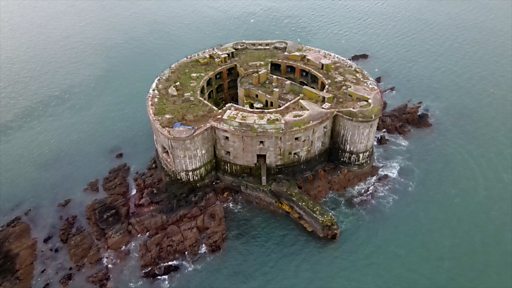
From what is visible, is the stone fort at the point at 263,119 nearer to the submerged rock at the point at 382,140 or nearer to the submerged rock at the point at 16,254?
the submerged rock at the point at 382,140

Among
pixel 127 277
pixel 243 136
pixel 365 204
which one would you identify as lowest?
pixel 127 277

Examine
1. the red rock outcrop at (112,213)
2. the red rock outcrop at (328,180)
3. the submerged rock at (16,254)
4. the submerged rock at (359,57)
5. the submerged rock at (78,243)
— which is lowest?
the submerged rock at (16,254)

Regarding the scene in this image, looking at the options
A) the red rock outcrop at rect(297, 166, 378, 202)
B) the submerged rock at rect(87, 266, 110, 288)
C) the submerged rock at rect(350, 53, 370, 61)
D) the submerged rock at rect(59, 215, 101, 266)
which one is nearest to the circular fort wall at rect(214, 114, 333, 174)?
the red rock outcrop at rect(297, 166, 378, 202)

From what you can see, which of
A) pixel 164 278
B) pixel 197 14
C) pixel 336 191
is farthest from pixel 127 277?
pixel 197 14

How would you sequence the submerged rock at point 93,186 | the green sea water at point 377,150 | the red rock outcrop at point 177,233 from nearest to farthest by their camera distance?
the green sea water at point 377,150 → the red rock outcrop at point 177,233 → the submerged rock at point 93,186

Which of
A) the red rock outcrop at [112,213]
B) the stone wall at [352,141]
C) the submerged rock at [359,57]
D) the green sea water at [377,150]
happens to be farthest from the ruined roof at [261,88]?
the submerged rock at [359,57]

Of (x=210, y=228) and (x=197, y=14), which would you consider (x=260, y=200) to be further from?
(x=197, y=14)

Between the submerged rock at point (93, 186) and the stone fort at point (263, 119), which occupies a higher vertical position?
the stone fort at point (263, 119)
